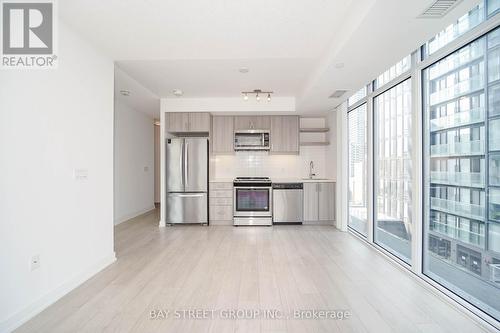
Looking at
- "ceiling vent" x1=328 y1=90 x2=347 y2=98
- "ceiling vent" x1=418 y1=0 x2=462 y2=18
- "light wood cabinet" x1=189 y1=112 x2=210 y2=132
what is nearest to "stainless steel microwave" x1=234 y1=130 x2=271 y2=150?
"light wood cabinet" x1=189 y1=112 x2=210 y2=132

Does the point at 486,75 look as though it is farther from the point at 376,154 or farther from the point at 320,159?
the point at 320,159

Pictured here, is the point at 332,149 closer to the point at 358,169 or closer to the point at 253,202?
the point at 358,169

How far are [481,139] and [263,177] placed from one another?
4091mm

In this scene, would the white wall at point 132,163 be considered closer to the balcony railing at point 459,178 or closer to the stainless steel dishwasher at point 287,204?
the stainless steel dishwasher at point 287,204

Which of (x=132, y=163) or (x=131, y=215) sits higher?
(x=132, y=163)

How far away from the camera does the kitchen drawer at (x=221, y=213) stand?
5.31 meters

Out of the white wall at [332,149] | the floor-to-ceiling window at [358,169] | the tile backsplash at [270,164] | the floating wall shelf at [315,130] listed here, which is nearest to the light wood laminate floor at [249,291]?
the floor-to-ceiling window at [358,169]

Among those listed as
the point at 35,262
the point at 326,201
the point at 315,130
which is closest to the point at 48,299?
the point at 35,262

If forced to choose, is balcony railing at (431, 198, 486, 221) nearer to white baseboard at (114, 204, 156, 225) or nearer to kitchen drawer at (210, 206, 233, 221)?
kitchen drawer at (210, 206, 233, 221)

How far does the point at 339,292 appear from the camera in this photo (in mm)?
2439

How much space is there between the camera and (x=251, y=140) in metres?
5.59

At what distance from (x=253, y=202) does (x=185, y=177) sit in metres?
1.49

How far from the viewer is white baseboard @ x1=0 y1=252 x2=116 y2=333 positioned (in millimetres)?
1889

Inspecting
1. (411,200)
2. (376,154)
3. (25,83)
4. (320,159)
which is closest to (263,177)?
(320,159)
